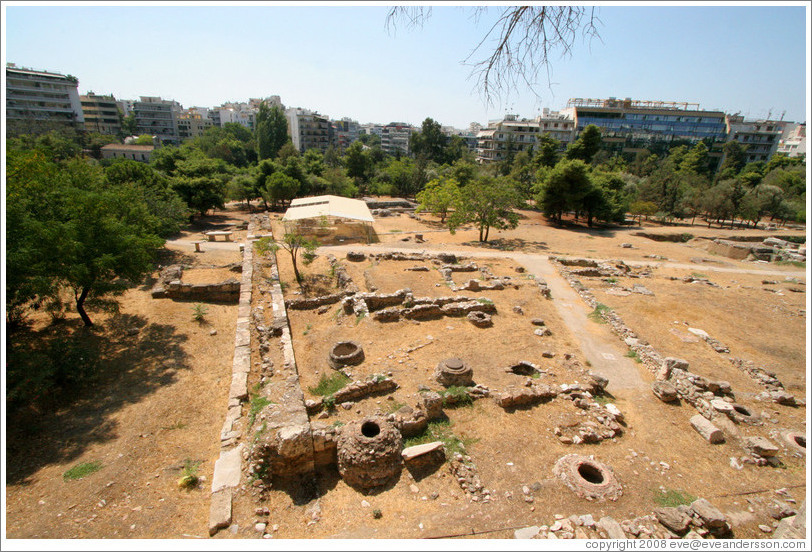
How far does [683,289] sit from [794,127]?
16489 cm

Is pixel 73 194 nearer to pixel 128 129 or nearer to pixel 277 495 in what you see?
pixel 277 495

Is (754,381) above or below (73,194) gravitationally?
below

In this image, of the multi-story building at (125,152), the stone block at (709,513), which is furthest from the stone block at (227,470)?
the multi-story building at (125,152)

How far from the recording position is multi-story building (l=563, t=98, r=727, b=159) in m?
74.4

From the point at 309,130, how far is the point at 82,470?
88317 mm

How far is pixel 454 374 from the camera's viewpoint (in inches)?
369

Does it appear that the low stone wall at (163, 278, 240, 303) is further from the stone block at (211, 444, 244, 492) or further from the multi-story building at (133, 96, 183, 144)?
the multi-story building at (133, 96, 183, 144)

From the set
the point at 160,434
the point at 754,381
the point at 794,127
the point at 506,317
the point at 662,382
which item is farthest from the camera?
the point at 794,127

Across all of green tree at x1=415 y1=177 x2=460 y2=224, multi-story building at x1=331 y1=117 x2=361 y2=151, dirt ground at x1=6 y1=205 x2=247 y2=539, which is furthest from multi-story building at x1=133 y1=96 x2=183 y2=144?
dirt ground at x1=6 y1=205 x2=247 y2=539

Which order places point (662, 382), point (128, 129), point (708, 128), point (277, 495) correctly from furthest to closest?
point (128, 129), point (708, 128), point (662, 382), point (277, 495)

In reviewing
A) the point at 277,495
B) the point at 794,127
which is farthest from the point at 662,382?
the point at 794,127

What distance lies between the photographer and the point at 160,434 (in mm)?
8117

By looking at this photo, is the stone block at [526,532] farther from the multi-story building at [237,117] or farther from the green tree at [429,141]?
the multi-story building at [237,117]

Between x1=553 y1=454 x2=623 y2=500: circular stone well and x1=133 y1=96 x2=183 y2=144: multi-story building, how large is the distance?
10098 centimetres
